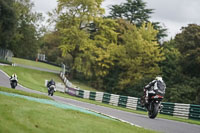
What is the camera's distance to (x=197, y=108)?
2128 centimetres

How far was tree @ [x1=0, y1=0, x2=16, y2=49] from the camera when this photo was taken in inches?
2442

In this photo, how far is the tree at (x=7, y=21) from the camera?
2442 inches

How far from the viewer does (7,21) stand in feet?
206

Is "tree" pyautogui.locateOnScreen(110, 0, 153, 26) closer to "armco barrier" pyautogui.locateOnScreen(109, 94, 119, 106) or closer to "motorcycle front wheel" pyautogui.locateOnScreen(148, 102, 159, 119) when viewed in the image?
"armco barrier" pyautogui.locateOnScreen(109, 94, 119, 106)

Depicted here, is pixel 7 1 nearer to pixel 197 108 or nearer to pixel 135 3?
pixel 135 3

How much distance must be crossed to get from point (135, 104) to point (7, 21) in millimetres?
39927

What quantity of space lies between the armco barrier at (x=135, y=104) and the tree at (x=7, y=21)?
24545 mm

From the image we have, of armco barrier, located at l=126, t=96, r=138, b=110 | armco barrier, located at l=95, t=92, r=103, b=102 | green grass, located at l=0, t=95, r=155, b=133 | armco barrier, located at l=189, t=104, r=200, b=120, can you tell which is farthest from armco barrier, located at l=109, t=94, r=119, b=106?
green grass, located at l=0, t=95, r=155, b=133

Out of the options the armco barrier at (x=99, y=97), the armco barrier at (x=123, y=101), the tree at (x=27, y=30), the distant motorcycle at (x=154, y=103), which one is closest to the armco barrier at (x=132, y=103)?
the armco barrier at (x=123, y=101)

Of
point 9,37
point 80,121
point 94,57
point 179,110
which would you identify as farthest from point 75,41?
point 80,121

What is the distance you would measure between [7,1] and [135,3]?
74.9 ft

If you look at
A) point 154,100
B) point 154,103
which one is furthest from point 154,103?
point 154,100

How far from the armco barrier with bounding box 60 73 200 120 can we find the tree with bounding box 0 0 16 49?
24.5m

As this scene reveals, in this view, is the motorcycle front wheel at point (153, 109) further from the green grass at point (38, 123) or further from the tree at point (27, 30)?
the tree at point (27, 30)
